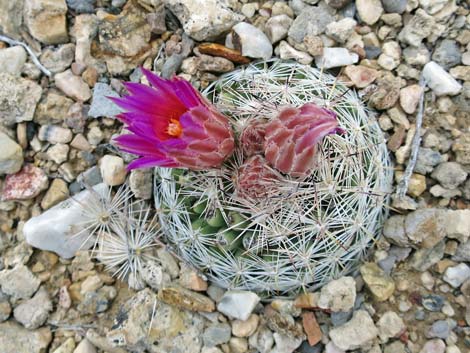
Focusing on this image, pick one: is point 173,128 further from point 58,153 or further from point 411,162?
point 411,162

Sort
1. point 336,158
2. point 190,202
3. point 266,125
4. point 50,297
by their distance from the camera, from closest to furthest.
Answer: point 266,125 → point 336,158 → point 190,202 → point 50,297

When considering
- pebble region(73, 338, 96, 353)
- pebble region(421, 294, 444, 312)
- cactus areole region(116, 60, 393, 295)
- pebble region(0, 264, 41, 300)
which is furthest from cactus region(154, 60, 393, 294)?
pebble region(0, 264, 41, 300)

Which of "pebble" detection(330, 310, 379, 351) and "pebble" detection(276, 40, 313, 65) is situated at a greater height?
"pebble" detection(276, 40, 313, 65)

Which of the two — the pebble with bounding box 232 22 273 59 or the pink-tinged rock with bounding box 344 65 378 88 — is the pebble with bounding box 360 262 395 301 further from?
the pebble with bounding box 232 22 273 59

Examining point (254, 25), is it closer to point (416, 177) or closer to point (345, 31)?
point (345, 31)

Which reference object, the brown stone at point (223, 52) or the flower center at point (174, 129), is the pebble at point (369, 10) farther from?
the flower center at point (174, 129)

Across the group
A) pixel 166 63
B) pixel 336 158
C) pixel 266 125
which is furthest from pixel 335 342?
pixel 166 63
